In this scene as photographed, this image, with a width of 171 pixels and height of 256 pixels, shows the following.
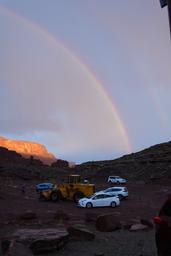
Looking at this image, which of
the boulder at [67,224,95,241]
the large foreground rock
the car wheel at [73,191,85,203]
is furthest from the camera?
Result: the car wheel at [73,191,85,203]

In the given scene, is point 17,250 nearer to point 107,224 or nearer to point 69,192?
point 107,224

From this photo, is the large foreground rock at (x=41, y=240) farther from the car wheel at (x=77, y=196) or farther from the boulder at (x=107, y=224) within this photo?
the car wheel at (x=77, y=196)

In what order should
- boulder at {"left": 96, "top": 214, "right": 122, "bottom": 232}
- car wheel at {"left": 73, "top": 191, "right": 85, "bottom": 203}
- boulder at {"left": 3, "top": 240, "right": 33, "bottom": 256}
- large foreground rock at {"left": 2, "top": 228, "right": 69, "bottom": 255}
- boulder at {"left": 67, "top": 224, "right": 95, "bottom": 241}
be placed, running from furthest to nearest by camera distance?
car wheel at {"left": 73, "top": 191, "right": 85, "bottom": 203}
boulder at {"left": 96, "top": 214, "right": 122, "bottom": 232}
boulder at {"left": 67, "top": 224, "right": 95, "bottom": 241}
large foreground rock at {"left": 2, "top": 228, "right": 69, "bottom": 255}
boulder at {"left": 3, "top": 240, "right": 33, "bottom": 256}

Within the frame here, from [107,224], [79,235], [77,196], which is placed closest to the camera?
[79,235]

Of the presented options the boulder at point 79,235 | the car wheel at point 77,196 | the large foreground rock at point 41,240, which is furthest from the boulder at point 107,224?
the car wheel at point 77,196

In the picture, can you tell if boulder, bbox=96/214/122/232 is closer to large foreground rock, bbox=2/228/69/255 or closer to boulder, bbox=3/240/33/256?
large foreground rock, bbox=2/228/69/255

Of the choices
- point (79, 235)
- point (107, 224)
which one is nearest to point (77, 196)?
point (107, 224)

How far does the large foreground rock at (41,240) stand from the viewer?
13570mm

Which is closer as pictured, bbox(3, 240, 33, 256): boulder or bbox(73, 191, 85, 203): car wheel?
bbox(3, 240, 33, 256): boulder

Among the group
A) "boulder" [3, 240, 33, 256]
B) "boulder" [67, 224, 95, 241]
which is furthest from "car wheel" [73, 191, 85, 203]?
"boulder" [3, 240, 33, 256]

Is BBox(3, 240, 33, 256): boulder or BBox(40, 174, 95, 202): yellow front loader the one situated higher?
BBox(40, 174, 95, 202): yellow front loader

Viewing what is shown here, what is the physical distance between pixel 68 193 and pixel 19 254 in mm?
34991

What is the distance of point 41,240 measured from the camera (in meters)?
13.8

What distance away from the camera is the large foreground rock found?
13.6 m
